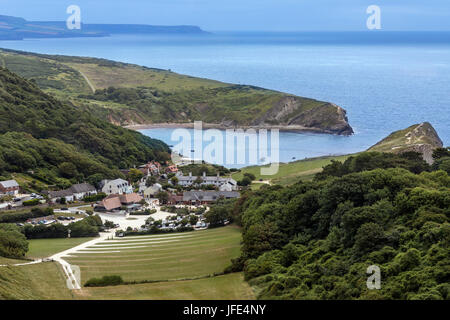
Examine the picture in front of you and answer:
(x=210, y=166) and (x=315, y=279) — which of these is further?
(x=210, y=166)

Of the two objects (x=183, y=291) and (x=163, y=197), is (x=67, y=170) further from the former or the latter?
(x=183, y=291)

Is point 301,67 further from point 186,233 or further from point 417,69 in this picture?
point 186,233

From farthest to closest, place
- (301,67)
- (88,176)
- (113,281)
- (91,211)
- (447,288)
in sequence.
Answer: (301,67)
(88,176)
(91,211)
(113,281)
(447,288)

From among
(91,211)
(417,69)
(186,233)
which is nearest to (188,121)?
(91,211)

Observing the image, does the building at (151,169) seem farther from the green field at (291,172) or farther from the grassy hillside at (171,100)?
the grassy hillside at (171,100)

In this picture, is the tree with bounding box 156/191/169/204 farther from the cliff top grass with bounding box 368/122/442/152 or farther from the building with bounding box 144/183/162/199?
the cliff top grass with bounding box 368/122/442/152

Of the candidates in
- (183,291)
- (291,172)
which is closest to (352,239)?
(183,291)

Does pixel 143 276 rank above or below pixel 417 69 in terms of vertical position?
below
